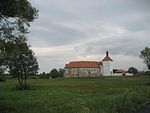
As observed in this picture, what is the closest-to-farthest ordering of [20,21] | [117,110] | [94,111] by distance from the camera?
[94,111] → [117,110] → [20,21]

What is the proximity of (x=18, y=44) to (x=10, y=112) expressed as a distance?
15.7ft

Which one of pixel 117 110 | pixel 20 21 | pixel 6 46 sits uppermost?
pixel 20 21

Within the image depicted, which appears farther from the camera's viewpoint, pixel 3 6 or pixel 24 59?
pixel 24 59

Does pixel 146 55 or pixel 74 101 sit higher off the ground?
pixel 146 55

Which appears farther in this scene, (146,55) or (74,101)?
(146,55)

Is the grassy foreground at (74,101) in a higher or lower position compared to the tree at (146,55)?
lower

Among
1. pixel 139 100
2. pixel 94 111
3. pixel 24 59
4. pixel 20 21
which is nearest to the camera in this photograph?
pixel 94 111

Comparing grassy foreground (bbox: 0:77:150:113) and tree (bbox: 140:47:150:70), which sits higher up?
tree (bbox: 140:47:150:70)

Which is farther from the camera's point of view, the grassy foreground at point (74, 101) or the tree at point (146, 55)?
the tree at point (146, 55)

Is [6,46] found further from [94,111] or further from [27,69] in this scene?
[27,69]

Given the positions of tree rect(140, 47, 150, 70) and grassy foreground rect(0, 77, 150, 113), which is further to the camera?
tree rect(140, 47, 150, 70)

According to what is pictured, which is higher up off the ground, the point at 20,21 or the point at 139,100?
the point at 20,21

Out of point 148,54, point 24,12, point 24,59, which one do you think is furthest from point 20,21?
point 148,54

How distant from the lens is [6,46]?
22656 millimetres
